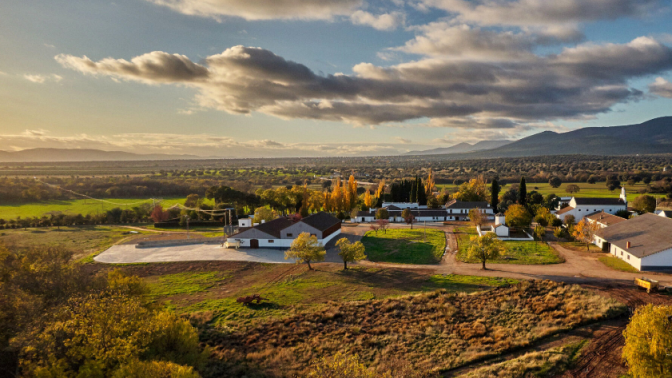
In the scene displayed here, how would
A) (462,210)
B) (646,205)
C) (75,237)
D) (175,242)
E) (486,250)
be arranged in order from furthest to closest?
(462,210), (646,205), (75,237), (175,242), (486,250)

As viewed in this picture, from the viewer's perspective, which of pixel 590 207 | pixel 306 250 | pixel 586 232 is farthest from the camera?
pixel 590 207

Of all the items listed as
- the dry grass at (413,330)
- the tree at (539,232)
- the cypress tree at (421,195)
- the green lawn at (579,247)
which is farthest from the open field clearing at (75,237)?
the green lawn at (579,247)

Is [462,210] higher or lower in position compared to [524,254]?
higher

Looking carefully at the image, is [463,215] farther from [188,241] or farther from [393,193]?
[188,241]

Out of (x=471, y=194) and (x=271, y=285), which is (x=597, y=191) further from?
(x=271, y=285)

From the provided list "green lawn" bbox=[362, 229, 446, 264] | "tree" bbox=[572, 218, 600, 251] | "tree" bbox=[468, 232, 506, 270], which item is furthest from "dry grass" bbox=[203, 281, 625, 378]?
"tree" bbox=[572, 218, 600, 251]

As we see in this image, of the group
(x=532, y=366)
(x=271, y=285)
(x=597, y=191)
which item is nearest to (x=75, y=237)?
(x=271, y=285)

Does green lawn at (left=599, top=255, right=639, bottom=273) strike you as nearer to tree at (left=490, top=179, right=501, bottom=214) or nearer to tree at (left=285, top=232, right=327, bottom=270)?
tree at (left=285, top=232, right=327, bottom=270)
